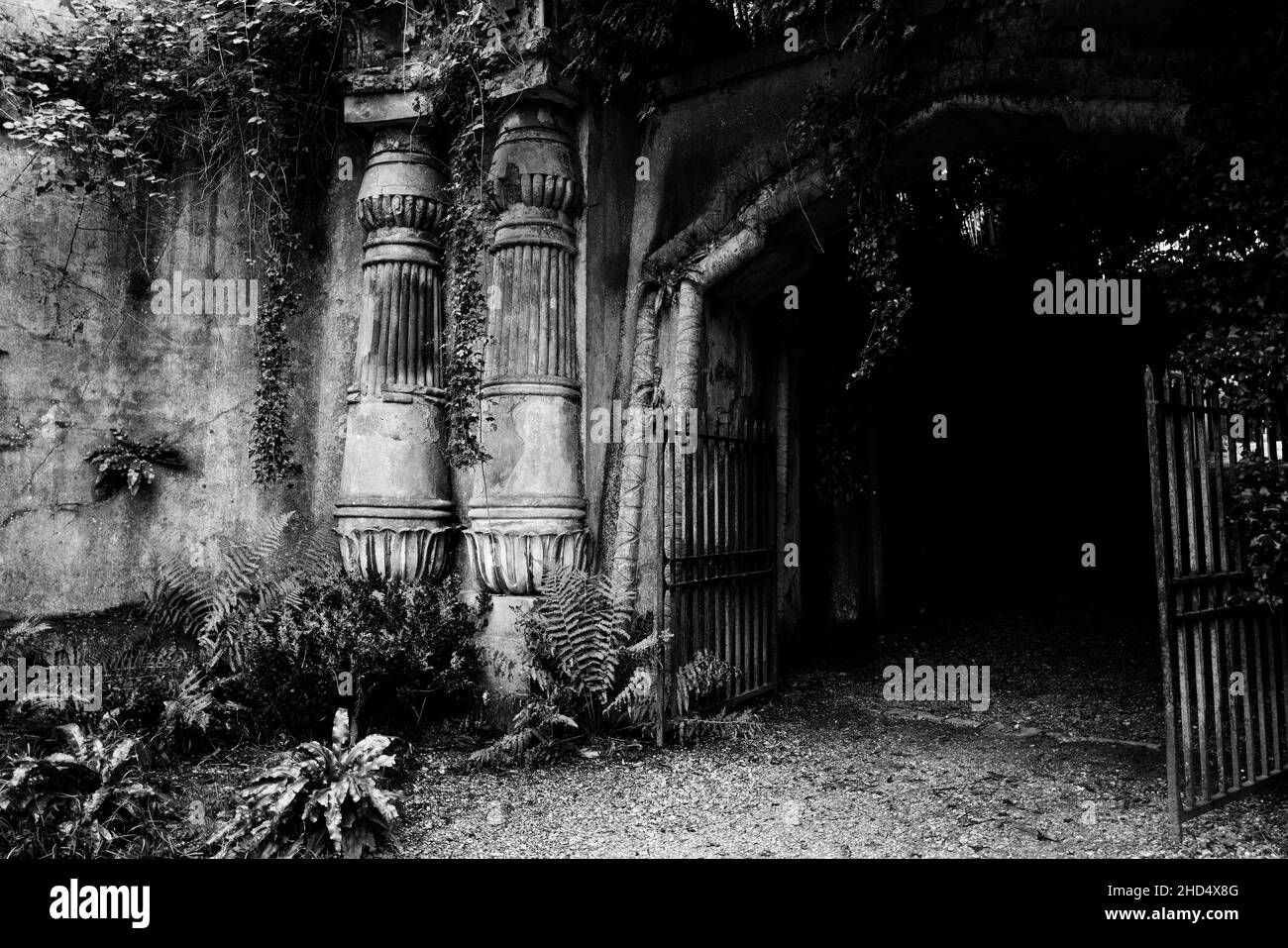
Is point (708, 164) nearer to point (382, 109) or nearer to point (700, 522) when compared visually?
point (382, 109)

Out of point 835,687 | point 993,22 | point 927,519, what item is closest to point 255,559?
point 835,687

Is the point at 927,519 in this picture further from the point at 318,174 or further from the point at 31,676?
the point at 31,676

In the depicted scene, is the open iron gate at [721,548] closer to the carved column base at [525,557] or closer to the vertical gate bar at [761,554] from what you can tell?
the vertical gate bar at [761,554]

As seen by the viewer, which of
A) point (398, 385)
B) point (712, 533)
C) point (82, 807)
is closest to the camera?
point (82, 807)

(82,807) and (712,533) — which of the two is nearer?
(82,807)

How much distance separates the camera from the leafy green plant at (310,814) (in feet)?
13.1

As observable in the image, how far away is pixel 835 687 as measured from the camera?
7.49 metres

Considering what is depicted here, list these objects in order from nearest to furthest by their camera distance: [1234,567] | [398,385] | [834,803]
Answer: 1. [1234,567]
2. [834,803]
3. [398,385]

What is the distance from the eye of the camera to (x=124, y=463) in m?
6.38

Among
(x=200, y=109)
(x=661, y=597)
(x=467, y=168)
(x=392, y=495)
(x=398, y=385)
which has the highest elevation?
(x=200, y=109)

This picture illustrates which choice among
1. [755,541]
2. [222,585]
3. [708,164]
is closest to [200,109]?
[222,585]

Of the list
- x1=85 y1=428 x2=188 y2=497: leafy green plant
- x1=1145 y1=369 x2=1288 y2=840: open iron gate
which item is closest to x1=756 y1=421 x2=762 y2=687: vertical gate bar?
x1=1145 y1=369 x2=1288 y2=840: open iron gate

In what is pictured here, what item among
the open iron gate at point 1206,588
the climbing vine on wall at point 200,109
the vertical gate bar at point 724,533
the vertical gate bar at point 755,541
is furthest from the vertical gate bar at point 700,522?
the climbing vine on wall at point 200,109

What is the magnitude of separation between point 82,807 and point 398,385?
3.18 metres
